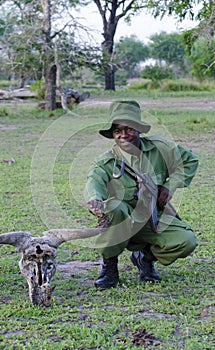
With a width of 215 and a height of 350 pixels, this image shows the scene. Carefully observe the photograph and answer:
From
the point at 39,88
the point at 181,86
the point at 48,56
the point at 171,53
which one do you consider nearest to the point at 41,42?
the point at 48,56

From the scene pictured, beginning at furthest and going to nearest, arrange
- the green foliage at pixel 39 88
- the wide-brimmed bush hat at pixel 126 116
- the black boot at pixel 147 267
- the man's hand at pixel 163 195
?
the green foliage at pixel 39 88, the black boot at pixel 147 267, the man's hand at pixel 163 195, the wide-brimmed bush hat at pixel 126 116

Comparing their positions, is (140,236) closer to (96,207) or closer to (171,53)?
(96,207)

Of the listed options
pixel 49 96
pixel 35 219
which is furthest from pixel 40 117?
pixel 35 219

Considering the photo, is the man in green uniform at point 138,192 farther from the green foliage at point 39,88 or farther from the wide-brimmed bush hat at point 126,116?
the green foliage at point 39,88

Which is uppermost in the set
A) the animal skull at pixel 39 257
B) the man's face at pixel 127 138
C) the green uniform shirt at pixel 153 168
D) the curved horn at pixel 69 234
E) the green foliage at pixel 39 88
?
the man's face at pixel 127 138

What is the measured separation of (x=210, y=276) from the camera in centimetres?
428

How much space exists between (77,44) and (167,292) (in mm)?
14388

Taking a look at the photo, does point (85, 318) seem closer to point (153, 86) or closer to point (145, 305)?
point (145, 305)

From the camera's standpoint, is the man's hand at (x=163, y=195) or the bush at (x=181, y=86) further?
the bush at (x=181, y=86)

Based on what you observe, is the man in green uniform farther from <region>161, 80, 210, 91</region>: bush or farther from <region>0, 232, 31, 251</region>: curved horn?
<region>161, 80, 210, 91</region>: bush

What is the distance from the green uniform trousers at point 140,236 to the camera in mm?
3809

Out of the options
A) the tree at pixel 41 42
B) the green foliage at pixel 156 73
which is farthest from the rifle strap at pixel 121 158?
the green foliage at pixel 156 73

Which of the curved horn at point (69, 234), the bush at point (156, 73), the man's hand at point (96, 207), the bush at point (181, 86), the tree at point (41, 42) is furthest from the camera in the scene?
the bush at point (156, 73)

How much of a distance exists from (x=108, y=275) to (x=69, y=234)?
553mm
